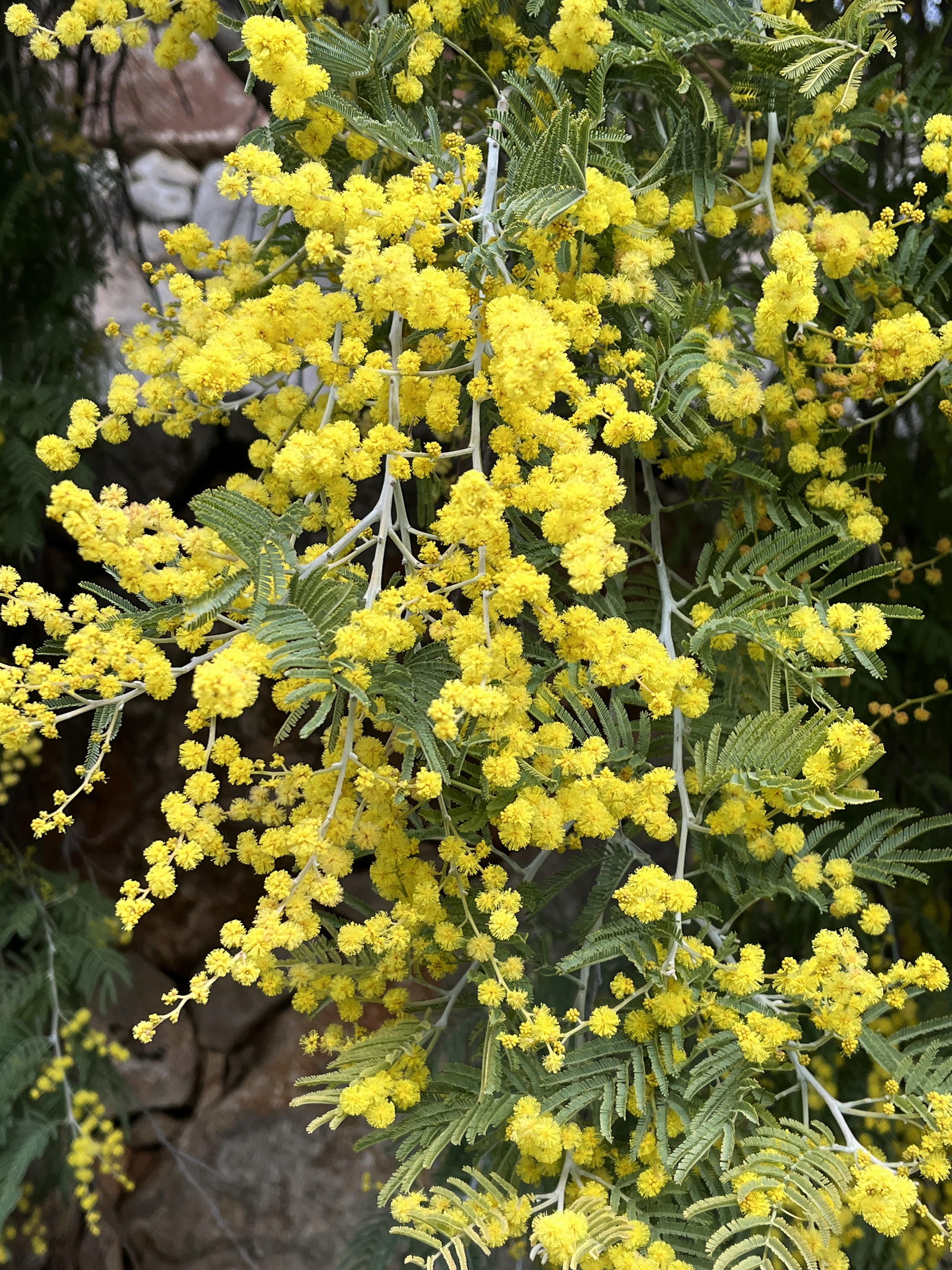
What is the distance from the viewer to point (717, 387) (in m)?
0.99

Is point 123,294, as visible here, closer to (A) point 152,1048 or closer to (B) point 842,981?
(A) point 152,1048

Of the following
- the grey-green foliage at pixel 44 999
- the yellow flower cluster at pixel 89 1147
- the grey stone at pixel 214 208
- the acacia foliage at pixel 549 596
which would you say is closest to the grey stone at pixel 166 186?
the grey stone at pixel 214 208

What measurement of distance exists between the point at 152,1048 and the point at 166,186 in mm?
2767

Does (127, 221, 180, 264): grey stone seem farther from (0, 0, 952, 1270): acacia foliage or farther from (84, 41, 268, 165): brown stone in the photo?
(0, 0, 952, 1270): acacia foliage

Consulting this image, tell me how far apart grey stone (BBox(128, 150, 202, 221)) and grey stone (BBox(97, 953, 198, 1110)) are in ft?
7.96

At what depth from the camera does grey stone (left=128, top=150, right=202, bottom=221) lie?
339cm

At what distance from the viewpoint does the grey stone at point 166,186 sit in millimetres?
3393

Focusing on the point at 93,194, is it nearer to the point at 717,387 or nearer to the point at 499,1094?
the point at 717,387

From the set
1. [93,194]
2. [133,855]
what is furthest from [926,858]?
[133,855]

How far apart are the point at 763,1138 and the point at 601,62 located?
0.98 metres

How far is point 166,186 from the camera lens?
3.43 m

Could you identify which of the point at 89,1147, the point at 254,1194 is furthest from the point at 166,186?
the point at 254,1194

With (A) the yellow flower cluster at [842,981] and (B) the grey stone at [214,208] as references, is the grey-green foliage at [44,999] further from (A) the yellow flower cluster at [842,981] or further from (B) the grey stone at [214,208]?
(B) the grey stone at [214,208]

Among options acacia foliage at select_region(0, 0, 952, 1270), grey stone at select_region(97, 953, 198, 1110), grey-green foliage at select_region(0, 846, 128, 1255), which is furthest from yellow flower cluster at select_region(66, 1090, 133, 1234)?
acacia foliage at select_region(0, 0, 952, 1270)
